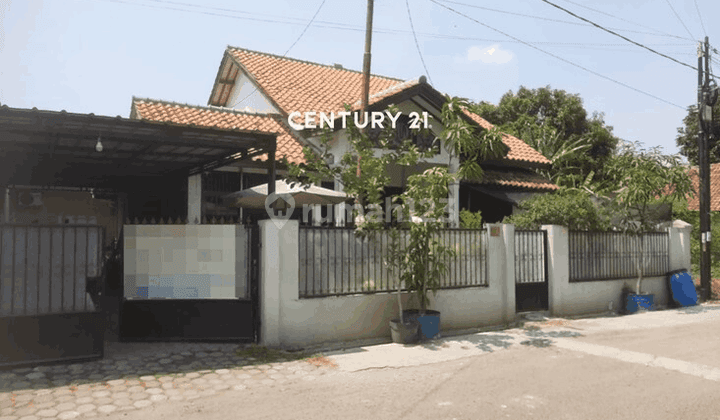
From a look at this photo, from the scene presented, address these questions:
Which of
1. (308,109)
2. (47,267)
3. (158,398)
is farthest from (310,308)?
(308,109)

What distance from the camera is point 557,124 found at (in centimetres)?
3056

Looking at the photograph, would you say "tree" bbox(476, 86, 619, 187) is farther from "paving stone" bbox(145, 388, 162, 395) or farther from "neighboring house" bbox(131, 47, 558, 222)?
"paving stone" bbox(145, 388, 162, 395)

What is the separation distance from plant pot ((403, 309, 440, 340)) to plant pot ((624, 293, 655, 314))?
19.5 ft

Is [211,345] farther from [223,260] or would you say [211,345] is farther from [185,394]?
[185,394]

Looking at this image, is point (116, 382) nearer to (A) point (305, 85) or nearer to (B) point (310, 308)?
(B) point (310, 308)

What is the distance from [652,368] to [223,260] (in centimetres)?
622

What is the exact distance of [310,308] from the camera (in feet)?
25.4

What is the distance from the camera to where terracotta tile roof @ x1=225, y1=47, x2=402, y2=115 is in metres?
15.7

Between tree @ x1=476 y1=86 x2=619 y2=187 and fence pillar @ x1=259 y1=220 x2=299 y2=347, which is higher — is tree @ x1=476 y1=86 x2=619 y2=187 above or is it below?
above

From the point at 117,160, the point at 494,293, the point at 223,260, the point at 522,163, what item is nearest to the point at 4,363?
the point at 223,260

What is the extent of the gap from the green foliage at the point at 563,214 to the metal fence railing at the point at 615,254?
0.77 ft

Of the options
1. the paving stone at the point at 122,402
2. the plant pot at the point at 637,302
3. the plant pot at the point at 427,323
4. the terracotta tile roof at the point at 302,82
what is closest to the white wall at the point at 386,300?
the plant pot at the point at 637,302

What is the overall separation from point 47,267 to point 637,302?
38.6 ft

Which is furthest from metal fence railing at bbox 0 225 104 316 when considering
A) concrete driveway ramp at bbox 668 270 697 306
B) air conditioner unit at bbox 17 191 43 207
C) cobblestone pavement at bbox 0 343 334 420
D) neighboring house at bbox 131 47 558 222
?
concrete driveway ramp at bbox 668 270 697 306
